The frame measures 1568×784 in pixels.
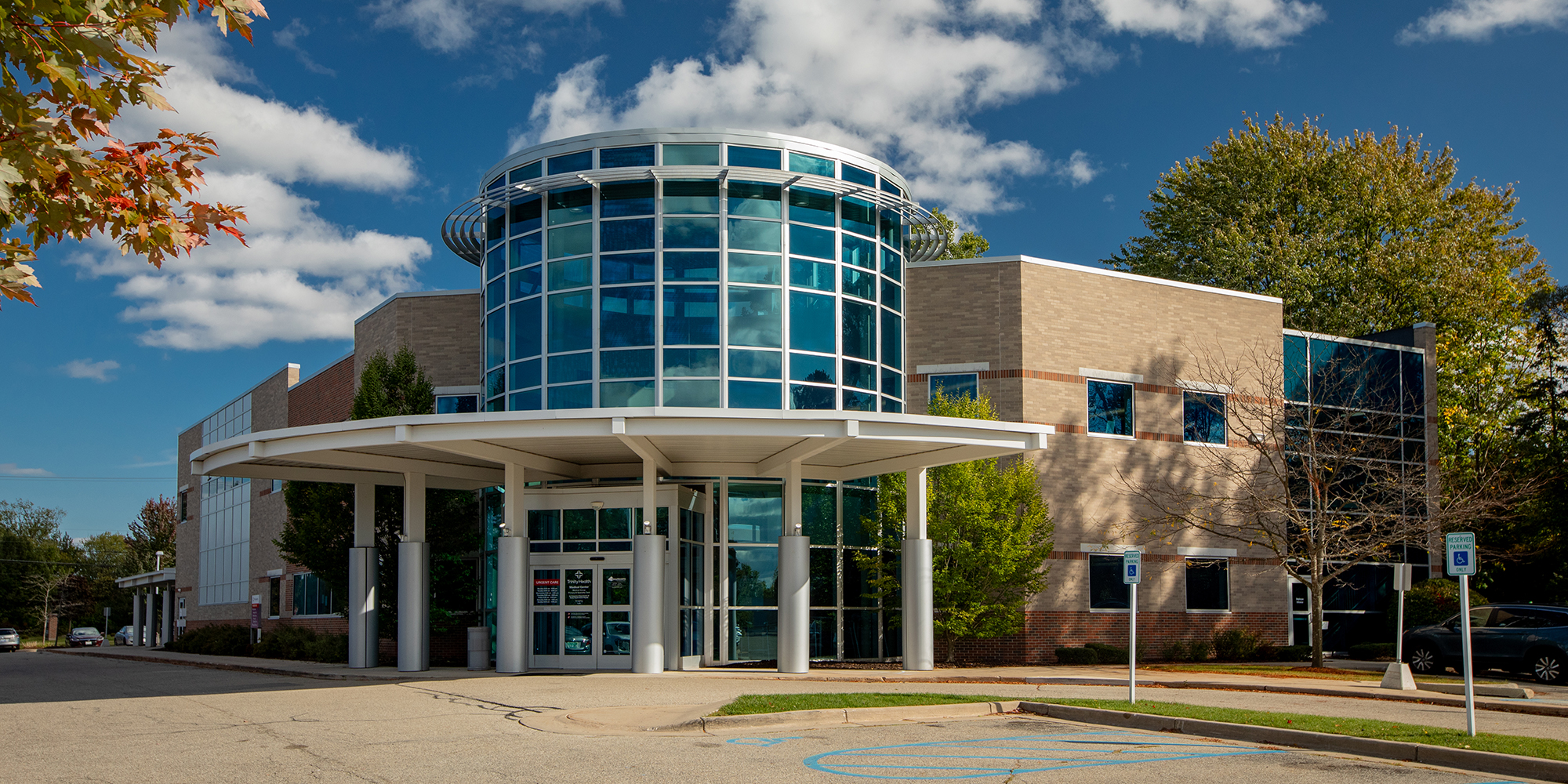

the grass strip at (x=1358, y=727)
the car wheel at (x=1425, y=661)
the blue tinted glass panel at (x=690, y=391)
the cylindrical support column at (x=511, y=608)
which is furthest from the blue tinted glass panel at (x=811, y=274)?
the car wheel at (x=1425, y=661)

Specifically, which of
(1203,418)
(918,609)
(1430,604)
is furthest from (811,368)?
(1430,604)

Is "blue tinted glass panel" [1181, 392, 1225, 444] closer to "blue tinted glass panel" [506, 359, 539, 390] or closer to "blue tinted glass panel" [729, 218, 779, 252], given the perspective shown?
"blue tinted glass panel" [729, 218, 779, 252]

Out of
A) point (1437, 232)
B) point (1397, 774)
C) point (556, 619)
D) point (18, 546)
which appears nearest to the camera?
point (1397, 774)

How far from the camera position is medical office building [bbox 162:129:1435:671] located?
890 inches

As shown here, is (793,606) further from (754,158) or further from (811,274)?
(754,158)

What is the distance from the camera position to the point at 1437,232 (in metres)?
43.3

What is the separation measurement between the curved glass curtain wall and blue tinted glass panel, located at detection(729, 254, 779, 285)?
0.02 m

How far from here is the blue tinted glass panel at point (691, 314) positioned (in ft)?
80.9

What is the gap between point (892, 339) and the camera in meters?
27.6

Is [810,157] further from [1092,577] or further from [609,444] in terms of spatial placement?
[1092,577]

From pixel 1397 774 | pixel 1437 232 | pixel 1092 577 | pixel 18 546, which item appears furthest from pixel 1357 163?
pixel 18 546

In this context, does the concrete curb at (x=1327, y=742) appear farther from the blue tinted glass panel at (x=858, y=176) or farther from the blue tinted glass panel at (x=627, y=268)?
the blue tinted glass panel at (x=858, y=176)

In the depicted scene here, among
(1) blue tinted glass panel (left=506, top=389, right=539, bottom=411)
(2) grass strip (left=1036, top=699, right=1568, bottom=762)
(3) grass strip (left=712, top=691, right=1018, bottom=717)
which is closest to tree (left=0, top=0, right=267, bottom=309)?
(3) grass strip (left=712, top=691, right=1018, bottom=717)

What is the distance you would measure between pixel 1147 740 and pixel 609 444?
484 inches
